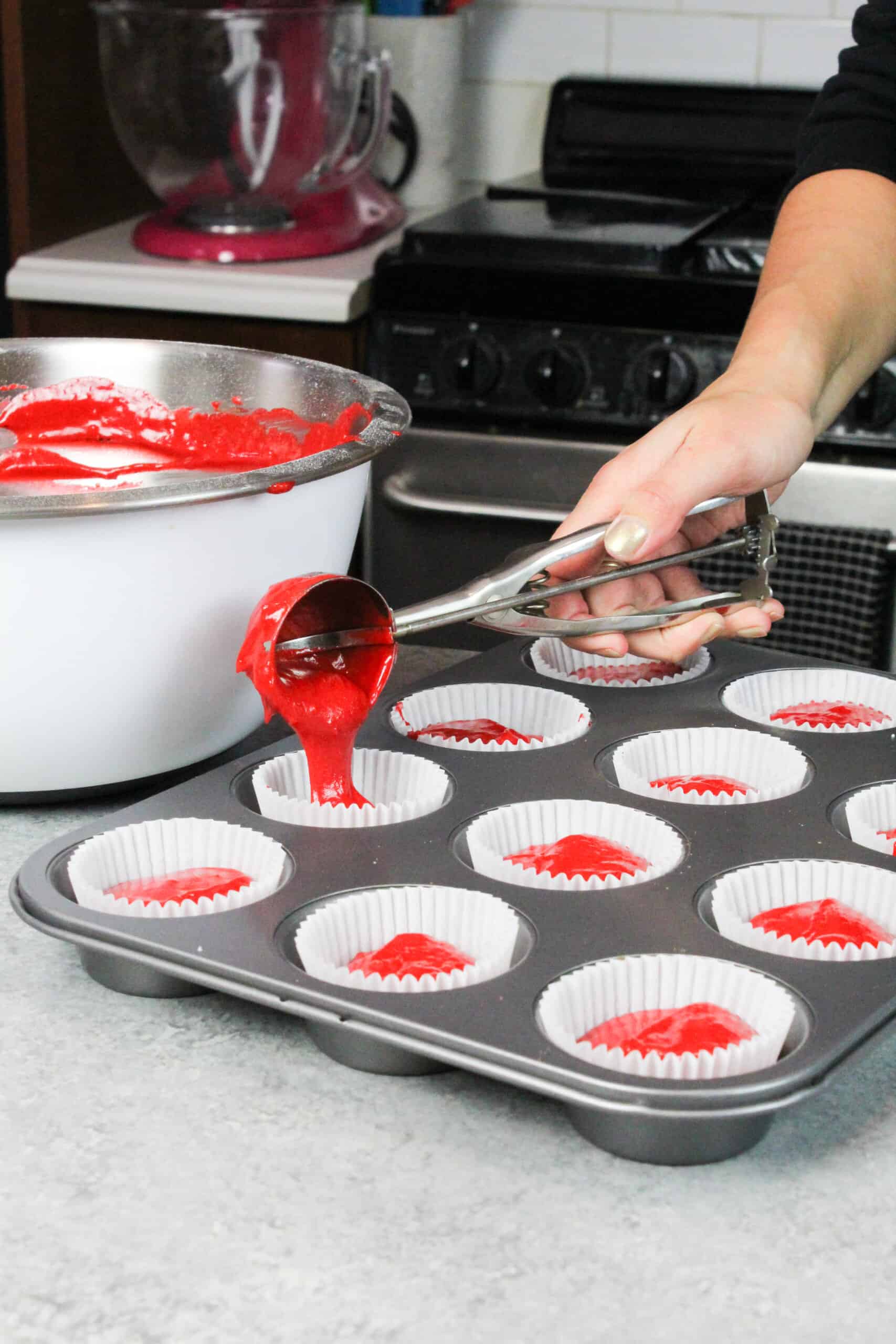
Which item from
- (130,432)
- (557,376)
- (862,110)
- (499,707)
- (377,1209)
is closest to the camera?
(377,1209)

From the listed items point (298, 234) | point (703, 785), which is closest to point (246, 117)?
point (298, 234)

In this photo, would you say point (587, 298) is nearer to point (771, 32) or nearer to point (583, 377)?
point (583, 377)

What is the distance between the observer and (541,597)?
1054mm

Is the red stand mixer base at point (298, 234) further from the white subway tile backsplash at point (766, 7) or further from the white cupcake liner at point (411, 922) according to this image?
the white cupcake liner at point (411, 922)

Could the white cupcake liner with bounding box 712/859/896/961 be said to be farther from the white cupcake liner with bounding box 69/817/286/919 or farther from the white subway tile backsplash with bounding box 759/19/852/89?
the white subway tile backsplash with bounding box 759/19/852/89

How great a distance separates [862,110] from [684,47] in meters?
1.37

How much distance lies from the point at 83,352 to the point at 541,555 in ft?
1.62

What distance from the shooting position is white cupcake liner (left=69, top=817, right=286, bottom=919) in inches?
36.9

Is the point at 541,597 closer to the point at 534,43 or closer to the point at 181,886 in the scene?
the point at 181,886

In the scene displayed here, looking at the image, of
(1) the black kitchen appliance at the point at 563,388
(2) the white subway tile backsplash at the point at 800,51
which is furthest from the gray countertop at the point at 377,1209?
(2) the white subway tile backsplash at the point at 800,51

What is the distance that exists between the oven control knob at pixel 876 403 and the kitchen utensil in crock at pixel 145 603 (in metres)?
1.11

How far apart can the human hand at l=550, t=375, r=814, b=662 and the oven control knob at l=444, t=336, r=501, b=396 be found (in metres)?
1.03

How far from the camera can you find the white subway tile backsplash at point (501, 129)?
9.43ft

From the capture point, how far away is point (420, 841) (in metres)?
0.97
